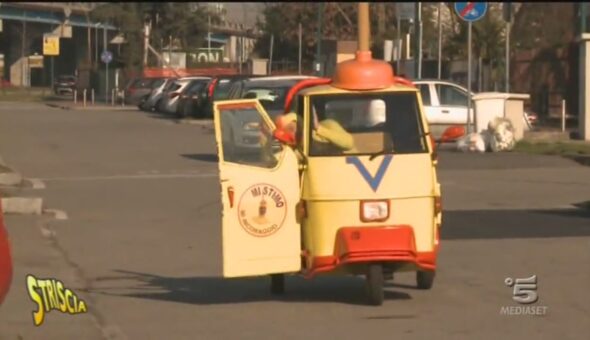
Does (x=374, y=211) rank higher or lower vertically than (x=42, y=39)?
lower

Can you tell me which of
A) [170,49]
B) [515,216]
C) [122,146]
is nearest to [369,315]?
[515,216]

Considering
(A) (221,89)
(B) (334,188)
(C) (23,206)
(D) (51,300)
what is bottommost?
(D) (51,300)

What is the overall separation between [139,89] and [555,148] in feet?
117

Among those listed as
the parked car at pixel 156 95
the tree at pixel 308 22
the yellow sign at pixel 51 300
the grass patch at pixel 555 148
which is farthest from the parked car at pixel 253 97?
the tree at pixel 308 22

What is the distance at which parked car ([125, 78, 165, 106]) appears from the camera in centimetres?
5776

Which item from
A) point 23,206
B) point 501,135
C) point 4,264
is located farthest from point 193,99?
point 4,264

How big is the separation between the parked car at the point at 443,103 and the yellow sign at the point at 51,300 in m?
19.4

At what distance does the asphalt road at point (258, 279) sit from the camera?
953cm

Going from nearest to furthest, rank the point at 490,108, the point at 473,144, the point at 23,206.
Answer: the point at 23,206 → the point at 473,144 → the point at 490,108

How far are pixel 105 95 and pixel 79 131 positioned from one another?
123 ft

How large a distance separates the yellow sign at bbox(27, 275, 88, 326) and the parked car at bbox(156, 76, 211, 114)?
3676cm

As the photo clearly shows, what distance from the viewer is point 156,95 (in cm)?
5312

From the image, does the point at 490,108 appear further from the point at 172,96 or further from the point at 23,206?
the point at 172,96

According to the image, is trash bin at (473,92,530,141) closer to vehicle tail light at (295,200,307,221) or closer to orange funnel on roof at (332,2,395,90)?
orange funnel on roof at (332,2,395,90)
